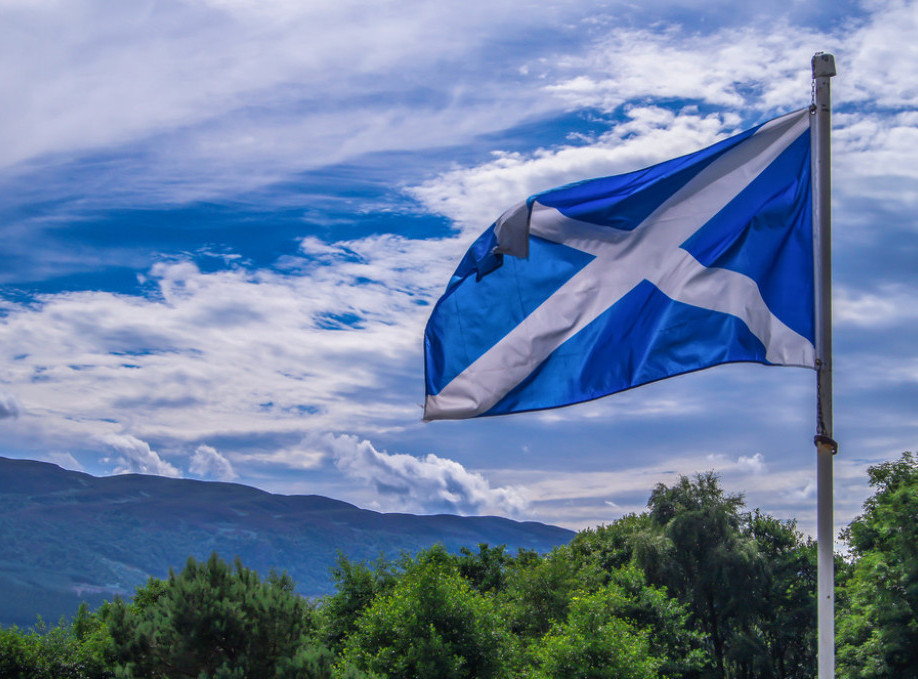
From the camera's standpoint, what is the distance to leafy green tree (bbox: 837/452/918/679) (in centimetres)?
3788

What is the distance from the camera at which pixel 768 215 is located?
8.41 meters

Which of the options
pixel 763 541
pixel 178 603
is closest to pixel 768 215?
pixel 178 603

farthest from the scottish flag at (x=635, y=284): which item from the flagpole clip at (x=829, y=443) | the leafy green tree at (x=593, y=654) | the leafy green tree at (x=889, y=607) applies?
the leafy green tree at (x=889, y=607)

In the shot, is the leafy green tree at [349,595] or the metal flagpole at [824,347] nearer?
the metal flagpole at [824,347]

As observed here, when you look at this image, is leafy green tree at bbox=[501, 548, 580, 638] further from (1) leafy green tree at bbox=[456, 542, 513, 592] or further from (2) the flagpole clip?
(2) the flagpole clip

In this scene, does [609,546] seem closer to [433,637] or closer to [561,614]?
[561,614]

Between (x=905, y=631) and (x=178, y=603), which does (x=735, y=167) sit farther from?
(x=905, y=631)

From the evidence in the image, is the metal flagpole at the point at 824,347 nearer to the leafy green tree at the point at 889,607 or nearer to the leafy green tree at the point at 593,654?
the leafy green tree at the point at 593,654

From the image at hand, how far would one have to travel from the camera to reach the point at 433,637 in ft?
102

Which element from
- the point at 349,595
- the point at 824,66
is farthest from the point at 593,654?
the point at 824,66

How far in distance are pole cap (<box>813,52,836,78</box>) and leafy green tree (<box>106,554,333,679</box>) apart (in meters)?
17.0

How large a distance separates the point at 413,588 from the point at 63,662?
38.7ft

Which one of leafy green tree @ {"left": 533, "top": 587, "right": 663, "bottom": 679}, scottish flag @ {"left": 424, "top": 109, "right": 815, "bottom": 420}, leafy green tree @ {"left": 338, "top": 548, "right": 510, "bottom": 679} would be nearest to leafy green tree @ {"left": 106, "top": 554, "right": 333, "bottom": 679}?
leafy green tree @ {"left": 338, "top": 548, "right": 510, "bottom": 679}

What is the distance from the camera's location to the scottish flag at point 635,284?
8227 mm
